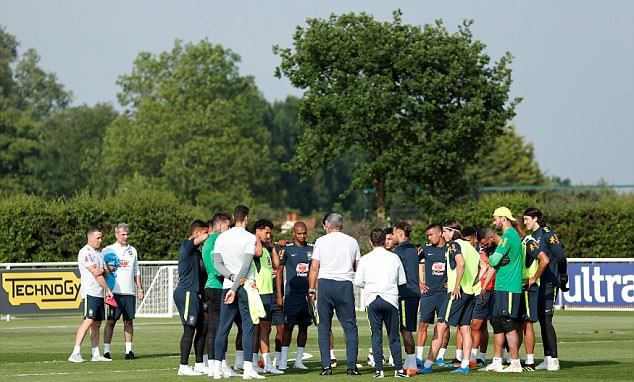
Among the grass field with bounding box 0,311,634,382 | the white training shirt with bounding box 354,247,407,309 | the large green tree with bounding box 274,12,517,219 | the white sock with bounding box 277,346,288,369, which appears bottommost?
the grass field with bounding box 0,311,634,382

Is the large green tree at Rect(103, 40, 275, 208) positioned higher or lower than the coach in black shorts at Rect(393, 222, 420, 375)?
higher

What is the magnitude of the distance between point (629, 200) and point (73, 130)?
238 ft

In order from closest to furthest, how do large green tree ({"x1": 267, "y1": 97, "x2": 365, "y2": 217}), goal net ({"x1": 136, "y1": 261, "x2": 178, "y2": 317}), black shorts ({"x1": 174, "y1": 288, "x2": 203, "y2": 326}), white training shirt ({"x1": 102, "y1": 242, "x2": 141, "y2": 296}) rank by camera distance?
black shorts ({"x1": 174, "y1": 288, "x2": 203, "y2": 326}), white training shirt ({"x1": 102, "y1": 242, "x2": 141, "y2": 296}), goal net ({"x1": 136, "y1": 261, "x2": 178, "y2": 317}), large green tree ({"x1": 267, "y1": 97, "x2": 365, "y2": 217})

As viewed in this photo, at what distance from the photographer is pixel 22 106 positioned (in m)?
103

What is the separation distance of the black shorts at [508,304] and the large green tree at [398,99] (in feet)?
104

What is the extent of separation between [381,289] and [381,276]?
165 millimetres

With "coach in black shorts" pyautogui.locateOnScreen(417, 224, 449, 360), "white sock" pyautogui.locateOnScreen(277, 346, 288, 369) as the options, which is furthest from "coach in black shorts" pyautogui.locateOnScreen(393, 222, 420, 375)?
"white sock" pyautogui.locateOnScreen(277, 346, 288, 369)

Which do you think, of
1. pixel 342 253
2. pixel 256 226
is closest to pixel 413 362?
pixel 342 253

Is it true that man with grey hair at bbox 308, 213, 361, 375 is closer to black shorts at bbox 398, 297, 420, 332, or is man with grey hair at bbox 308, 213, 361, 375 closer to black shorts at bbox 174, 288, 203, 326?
black shorts at bbox 398, 297, 420, 332

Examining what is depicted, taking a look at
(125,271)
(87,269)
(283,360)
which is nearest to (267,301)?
(283,360)

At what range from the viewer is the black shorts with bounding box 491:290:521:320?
17406 mm

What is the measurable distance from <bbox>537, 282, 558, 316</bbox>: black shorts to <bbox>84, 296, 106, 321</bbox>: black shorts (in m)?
6.74

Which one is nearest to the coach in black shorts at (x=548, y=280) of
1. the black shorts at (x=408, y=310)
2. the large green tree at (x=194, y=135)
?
the black shorts at (x=408, y=310)

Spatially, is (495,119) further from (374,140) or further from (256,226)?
(256,226)
